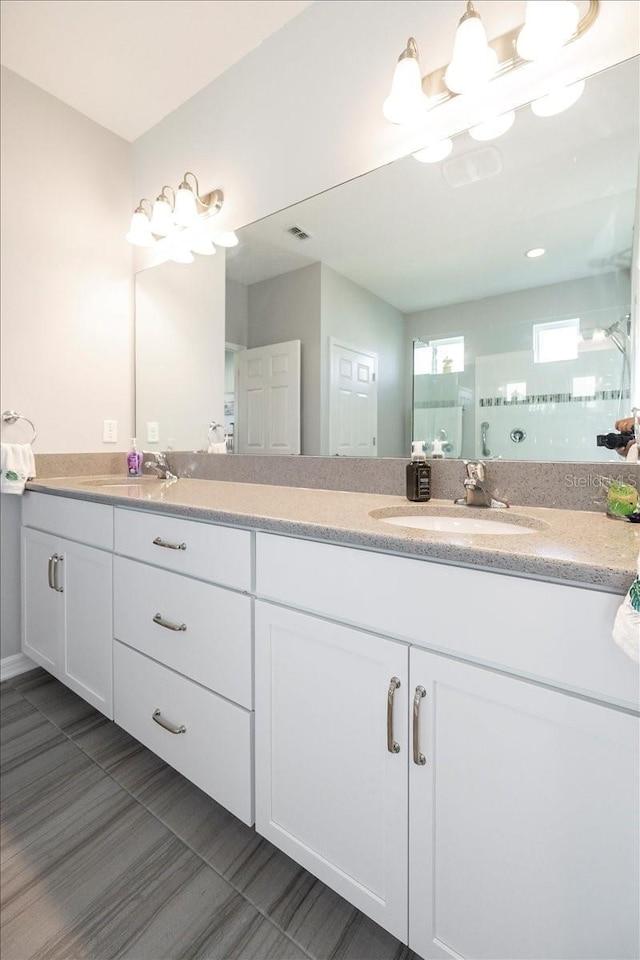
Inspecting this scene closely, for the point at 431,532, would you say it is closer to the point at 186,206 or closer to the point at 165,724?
the point at 165,724

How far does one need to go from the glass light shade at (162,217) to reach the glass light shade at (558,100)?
1.55m

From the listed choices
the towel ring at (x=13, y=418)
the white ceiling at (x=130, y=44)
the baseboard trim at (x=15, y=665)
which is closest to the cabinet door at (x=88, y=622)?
the baseboard trim at (x=15, y=665)

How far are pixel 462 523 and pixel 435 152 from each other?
109 cm

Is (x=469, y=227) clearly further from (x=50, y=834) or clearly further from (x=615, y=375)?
(x=50, y=834)

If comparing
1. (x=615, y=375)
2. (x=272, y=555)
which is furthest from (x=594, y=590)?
(x=615, y=375)

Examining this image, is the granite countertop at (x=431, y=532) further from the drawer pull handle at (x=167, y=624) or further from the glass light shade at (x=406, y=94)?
the glass light shade at (x=406, y=94)

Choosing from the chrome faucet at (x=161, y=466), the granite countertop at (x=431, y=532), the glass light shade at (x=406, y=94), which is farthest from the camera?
the chrome faucet at (x=161, y=466)

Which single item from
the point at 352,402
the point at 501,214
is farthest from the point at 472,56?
the point at 352,402

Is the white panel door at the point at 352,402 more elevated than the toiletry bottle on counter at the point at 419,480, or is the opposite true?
the white panel door at the point at 352,402

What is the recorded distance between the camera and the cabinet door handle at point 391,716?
30.9 inches

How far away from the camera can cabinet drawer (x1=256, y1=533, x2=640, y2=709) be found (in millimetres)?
601

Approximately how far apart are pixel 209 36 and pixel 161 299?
1021 millimetres

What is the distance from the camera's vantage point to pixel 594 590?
606mm

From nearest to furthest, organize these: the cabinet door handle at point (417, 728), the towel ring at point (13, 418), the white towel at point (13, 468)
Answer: the cabinet door handle at point (417, 728) < the white towel at point (13, 468) < the towel ring at point (13, 418)
